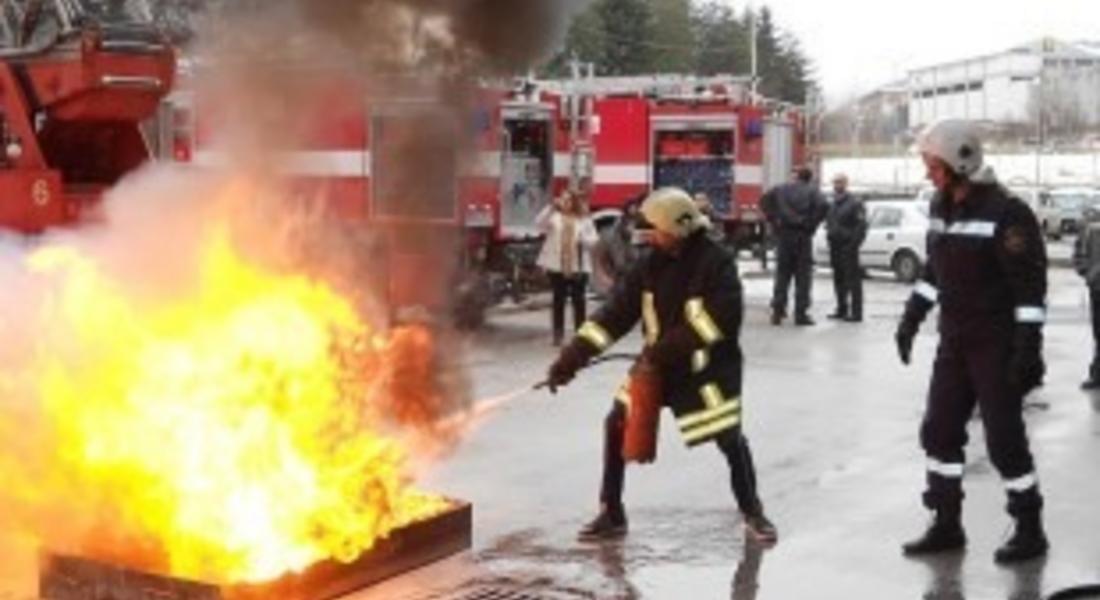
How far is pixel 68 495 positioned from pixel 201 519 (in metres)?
0.65

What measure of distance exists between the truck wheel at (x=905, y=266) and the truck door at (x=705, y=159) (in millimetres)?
3252

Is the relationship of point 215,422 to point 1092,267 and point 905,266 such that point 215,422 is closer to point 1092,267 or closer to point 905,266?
point 1092,267

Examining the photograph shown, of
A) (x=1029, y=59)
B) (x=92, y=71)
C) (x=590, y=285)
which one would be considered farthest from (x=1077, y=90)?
(x=92, y=71)

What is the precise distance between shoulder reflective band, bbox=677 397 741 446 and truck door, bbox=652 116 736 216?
17052 mm

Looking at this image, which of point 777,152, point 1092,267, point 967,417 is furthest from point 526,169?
point 967,417

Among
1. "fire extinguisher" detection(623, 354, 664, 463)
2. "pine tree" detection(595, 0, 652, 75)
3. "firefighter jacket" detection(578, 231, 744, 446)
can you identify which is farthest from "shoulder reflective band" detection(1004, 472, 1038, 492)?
"pine tree" detection(595, 0, 652, 75)

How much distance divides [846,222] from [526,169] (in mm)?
4031

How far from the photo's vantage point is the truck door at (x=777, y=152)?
964 inches

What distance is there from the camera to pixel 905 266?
25312 mm

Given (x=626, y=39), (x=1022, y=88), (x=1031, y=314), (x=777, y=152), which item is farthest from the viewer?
(x=1022, y=88)

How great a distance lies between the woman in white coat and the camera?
15312 millimetres

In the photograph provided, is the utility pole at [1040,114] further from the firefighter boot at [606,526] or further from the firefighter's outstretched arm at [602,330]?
the firefighter boot at [606,526]

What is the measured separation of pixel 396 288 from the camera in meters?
6.69

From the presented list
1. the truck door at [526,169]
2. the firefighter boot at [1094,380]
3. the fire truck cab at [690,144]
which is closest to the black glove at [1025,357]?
the firefighter boot at [1094,380]
